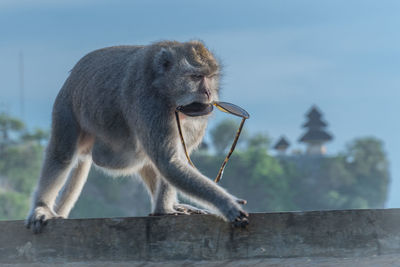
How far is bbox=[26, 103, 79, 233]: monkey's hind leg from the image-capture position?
6867mm

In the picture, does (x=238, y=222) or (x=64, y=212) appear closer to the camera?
(x=238, y=222)

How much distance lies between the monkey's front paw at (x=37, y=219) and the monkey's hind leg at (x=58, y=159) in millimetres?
388

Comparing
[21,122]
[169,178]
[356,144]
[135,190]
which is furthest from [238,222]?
[356,144]

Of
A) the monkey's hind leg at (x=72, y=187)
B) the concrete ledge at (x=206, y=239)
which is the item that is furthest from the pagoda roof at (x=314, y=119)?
the concrete ledge at (x=206, y=239)

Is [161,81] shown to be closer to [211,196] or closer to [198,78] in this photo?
[198,78]

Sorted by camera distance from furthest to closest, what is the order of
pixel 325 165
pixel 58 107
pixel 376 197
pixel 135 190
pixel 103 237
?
pixel 376 197 → pixel 325 165 → pixel 135 190 → pixel 58 107 → pixel 103 237

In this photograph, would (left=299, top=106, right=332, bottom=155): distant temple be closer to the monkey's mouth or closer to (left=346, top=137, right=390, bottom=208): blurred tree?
(left=346, top=137, right=390, bottom=208): blurred tree

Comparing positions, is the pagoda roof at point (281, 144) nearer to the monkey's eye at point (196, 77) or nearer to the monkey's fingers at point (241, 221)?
the monkey's eye at point (196, 77)

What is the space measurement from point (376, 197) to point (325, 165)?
20218 mm

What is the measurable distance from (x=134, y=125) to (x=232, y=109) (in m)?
0.94

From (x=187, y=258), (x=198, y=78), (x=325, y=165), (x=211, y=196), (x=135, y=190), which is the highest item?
(x=325, y=165)

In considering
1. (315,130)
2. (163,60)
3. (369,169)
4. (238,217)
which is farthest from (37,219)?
(369,169)

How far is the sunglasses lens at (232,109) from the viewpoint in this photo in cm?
588

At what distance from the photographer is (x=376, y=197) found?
133m
